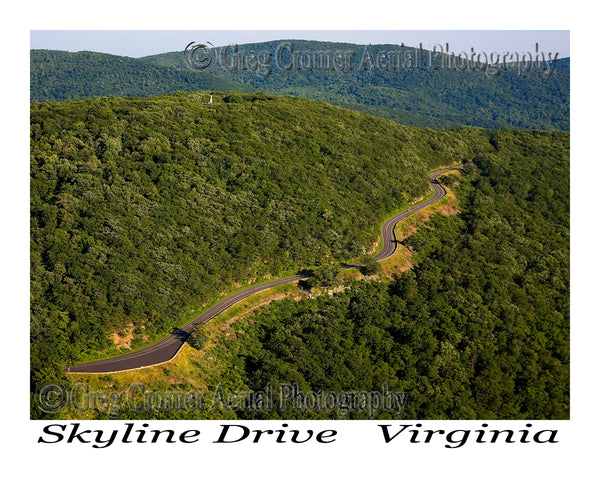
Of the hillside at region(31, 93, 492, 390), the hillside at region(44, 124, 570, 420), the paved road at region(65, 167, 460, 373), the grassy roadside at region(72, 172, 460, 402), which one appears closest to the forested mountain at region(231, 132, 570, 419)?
the hillside at region(44, 124, 570, 420)

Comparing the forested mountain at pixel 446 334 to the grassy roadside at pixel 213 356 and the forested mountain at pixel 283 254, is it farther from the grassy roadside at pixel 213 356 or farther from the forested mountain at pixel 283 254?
the grassy roadside at pixel 213 356

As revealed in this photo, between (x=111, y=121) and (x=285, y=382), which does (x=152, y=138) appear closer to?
(x=111, y=121)

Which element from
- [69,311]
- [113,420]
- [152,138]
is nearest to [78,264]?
[69,311]

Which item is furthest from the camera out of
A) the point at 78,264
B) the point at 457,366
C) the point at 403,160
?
the point at 403,160

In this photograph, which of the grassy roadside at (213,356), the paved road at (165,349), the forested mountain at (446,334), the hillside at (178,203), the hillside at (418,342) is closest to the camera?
the grassy roadside at (213,356)

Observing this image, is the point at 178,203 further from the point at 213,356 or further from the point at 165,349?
the point at 213,356

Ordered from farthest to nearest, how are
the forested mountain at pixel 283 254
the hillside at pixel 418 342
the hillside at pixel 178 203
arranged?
the forested mountain at pixel 283 254
the hillside at pixel 178 203
the hillside at pixel 418 342

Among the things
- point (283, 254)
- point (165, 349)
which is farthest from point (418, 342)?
point (165, 349)

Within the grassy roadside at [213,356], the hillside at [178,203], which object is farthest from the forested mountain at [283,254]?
the grassy roadside at [213,356]
